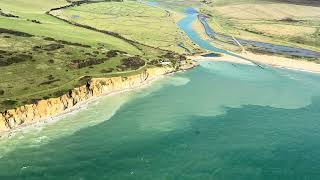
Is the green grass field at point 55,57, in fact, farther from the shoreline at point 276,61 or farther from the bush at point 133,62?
the shoreline at point 276,61

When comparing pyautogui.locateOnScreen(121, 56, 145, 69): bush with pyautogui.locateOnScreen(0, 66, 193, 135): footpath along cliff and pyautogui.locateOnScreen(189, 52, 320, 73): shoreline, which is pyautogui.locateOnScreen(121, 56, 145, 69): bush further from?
pyautogui.locateOnScreen(189, 52, 320, 73): shoreline

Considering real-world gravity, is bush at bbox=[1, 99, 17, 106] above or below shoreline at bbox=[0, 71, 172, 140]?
above

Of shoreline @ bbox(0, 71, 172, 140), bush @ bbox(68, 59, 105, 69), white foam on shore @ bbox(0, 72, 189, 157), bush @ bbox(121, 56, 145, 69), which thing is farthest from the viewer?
bush @ bbox(121, 56, 145, 69)

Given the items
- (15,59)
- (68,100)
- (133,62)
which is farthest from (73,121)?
(133,62)

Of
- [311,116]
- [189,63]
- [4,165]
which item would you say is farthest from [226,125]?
[189,63]

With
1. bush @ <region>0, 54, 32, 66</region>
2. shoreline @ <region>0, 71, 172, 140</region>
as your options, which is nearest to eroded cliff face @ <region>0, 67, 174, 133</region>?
shoreline @ <region>0, 71, 172, 140</region>

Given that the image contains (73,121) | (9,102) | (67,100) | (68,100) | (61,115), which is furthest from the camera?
(68,100)

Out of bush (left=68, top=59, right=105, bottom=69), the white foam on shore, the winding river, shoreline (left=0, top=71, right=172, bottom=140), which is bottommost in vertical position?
the winding river

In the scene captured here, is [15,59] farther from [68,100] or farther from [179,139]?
[179,139]

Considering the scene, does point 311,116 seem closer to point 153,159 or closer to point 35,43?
point 153,159
